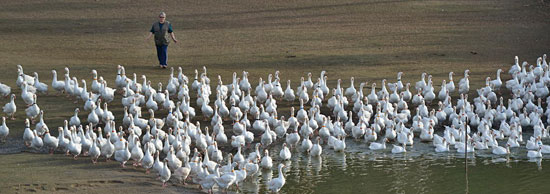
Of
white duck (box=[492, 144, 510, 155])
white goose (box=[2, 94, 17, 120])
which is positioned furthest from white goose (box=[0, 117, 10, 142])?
white duck (box=[492, 144, 510, 155])

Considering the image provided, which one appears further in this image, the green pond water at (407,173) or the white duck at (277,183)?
the green pond water at (407,173)

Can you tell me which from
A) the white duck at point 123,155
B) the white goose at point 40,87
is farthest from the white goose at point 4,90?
the white duck at point 123,155

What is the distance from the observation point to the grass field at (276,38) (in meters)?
26.8

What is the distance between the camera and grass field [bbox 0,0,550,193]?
26797 mm

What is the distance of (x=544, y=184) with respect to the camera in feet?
57.8

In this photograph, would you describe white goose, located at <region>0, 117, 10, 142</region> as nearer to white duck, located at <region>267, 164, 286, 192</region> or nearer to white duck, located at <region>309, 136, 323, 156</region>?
white duck, located at <region>267, 164, 286, 192</region>

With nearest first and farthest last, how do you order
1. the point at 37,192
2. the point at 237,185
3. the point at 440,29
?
1. the point at 37,192
2. the point at 237,185
3. the point at 440,29

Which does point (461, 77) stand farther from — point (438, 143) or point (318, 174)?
point (318, 174)

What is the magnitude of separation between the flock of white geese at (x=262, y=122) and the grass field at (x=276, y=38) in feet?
2.71

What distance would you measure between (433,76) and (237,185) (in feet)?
34.1

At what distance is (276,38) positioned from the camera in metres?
31.5

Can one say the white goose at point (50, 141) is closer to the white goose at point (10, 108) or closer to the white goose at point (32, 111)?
the white goose at point (32, 111)

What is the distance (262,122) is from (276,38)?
1120 cm

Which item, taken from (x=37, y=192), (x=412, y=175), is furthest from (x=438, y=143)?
(x=37, y=192)
